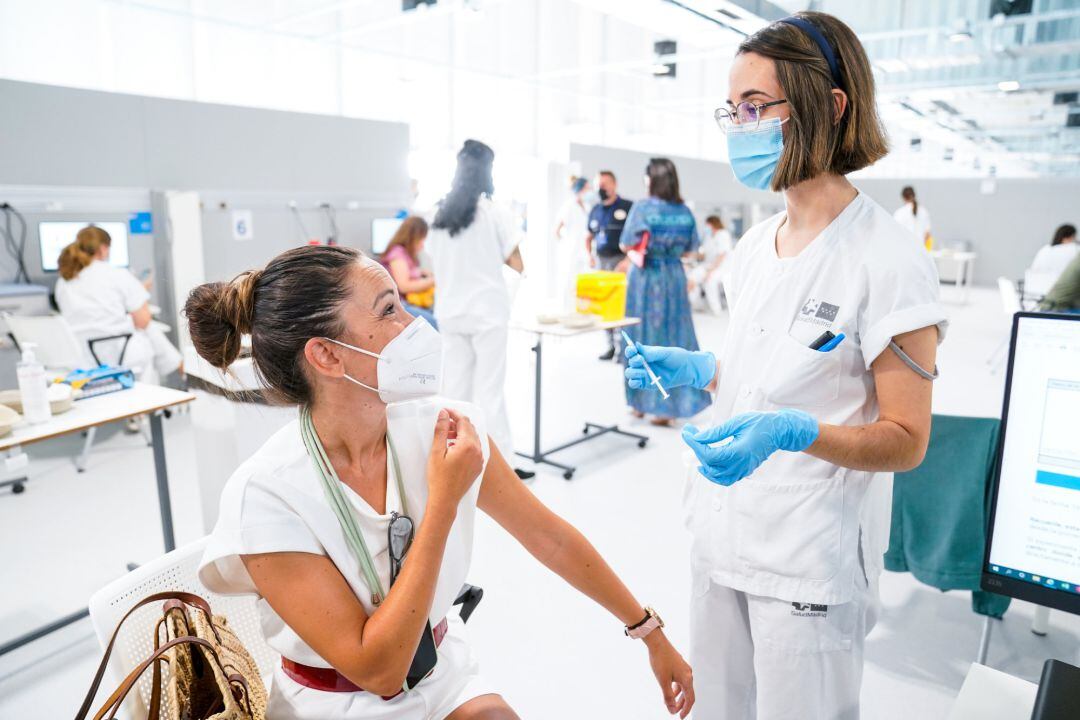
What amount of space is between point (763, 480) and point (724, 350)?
10.2 inches

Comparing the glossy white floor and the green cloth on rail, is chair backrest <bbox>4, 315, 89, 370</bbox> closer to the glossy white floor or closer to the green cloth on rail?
the glossy white floor

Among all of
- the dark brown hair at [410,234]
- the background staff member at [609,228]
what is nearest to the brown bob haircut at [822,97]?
the dark brown hair at [410,234]

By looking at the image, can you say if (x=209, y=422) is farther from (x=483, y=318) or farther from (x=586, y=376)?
(x=586, y=376)

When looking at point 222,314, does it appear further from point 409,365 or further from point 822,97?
point 822,97

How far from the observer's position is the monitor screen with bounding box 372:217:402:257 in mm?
5922

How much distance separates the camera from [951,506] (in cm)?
214

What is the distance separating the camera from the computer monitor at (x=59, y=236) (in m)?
4.28

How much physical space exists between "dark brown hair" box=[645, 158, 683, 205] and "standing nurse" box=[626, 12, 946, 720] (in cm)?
329

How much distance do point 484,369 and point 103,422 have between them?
1.71 metres

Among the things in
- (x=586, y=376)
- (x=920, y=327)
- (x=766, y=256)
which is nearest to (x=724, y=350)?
(x=766, y=256)

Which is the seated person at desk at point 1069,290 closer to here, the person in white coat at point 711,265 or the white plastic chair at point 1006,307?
the white plastic chair at point 1006,307

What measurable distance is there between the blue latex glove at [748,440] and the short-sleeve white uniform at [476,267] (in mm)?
2468

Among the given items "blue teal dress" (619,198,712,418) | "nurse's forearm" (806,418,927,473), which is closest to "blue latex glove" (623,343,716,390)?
"nurse's forearm" (806,418,927,473)

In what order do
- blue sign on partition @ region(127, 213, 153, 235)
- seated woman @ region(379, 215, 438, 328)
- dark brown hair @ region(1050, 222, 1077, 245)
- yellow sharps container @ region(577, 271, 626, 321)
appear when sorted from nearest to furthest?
yellow sharps container @ region(577, 271, 626, 321) → seated woman @ region(379, 215, 438, 328) → blue sign on partition @ region(127, 213, 153, 235) → dark brown hair @ region(1050, 222, 1077, 245)
